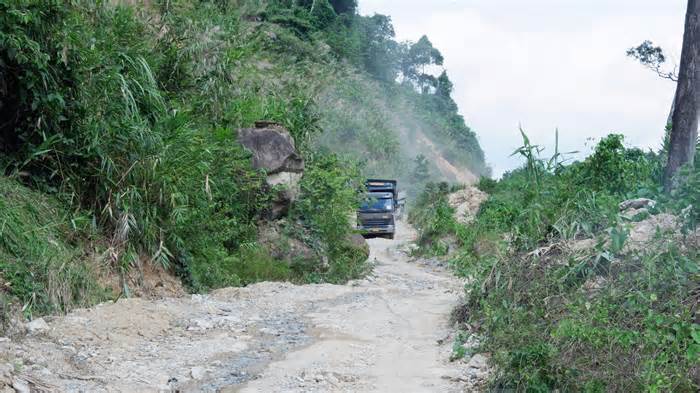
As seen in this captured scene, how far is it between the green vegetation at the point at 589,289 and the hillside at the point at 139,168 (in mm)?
3972

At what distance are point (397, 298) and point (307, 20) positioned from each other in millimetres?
30509

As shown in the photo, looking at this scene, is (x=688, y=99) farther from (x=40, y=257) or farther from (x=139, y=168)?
(x=40, y=257)

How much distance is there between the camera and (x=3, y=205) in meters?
7.39

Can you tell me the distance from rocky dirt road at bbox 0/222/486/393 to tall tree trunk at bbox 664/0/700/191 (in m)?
3.94

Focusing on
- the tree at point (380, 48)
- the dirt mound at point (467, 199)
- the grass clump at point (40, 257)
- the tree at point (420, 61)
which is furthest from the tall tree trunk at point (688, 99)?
the tree at point (420, 61)

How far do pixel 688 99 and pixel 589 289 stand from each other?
499 cm

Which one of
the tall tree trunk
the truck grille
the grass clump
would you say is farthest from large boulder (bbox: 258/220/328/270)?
the truck grille

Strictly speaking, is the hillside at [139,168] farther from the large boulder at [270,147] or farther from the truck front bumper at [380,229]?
the truck front bumper at [380,229]

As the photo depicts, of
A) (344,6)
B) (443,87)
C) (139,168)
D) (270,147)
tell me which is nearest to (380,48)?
(344,6)

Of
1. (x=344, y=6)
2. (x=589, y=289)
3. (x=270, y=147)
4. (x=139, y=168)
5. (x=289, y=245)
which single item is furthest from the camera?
(x=344, y=6)

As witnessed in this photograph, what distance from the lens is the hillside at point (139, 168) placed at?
307 inches

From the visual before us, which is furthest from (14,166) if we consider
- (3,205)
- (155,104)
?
(155,104)

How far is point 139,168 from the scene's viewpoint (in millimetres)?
8961

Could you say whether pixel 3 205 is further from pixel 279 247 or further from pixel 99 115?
pixel 279 247
